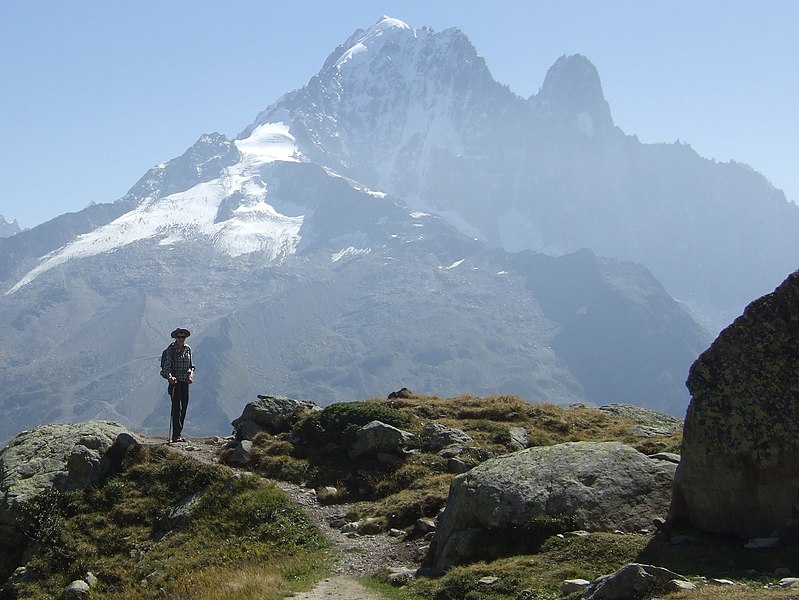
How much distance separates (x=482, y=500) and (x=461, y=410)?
15483 millimetres

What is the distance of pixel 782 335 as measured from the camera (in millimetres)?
17438

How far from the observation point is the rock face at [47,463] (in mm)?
25703

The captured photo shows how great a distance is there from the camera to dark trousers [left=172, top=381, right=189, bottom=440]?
31766 mm

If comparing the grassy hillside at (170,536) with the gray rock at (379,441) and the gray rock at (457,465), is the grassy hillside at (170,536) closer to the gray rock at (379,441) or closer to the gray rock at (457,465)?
the gray rock at (379,441)

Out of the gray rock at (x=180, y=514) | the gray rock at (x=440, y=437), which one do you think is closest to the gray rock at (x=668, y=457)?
the gray rock at (x=440, y=437)

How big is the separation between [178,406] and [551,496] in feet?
56.4

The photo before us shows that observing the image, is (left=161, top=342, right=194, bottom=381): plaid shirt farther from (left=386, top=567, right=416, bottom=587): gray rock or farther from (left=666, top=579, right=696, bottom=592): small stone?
(left=666, top=579, right=696, bottom=592): small stone

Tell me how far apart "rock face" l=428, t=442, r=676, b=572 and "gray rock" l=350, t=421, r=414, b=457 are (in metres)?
7.74

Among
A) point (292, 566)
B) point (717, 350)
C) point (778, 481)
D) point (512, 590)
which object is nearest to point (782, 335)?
point (717, 350)

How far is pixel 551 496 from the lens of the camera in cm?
2003

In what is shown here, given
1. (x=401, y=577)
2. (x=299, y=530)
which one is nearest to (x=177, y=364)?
(x=299, y=530)

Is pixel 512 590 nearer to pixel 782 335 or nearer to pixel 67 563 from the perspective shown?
pixel 782 335

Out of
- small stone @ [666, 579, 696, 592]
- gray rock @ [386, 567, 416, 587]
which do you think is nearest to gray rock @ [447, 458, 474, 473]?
gray rock @ [386, 567, 416, 587]

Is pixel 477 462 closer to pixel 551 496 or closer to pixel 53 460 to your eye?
pixel 551 496
